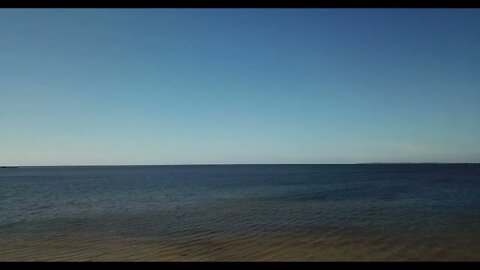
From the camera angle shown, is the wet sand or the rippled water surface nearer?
the wet sand

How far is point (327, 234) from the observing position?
10953 mm

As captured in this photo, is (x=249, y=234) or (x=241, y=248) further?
(x=249, y=234)

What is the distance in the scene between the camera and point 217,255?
27.7ft

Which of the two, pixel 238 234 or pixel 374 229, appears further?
pixel 374 229

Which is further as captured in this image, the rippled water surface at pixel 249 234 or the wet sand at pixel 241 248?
the rippled water surface at pixel 249 234
